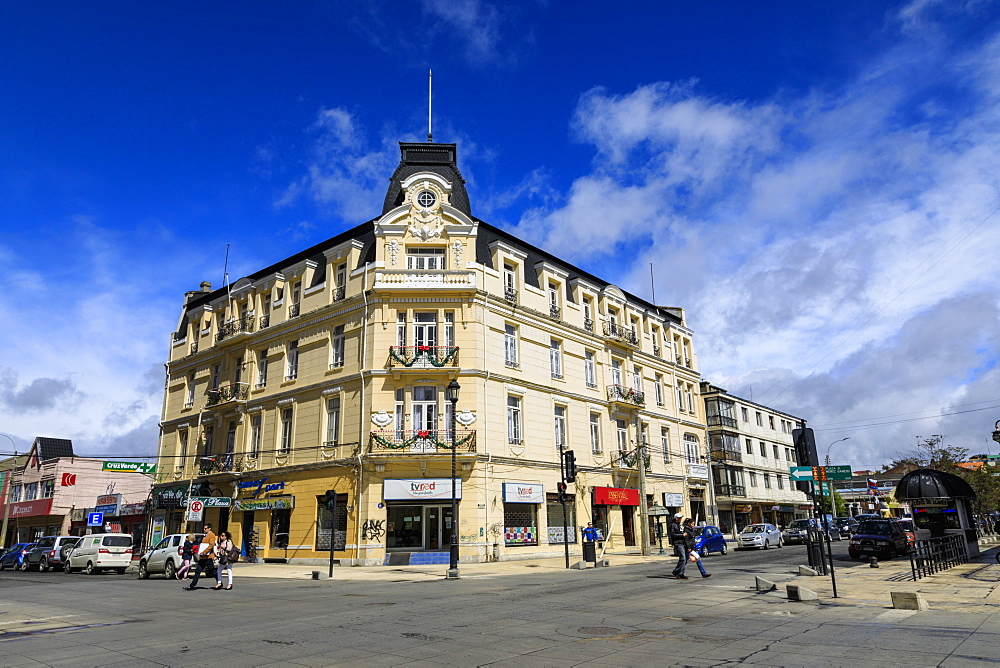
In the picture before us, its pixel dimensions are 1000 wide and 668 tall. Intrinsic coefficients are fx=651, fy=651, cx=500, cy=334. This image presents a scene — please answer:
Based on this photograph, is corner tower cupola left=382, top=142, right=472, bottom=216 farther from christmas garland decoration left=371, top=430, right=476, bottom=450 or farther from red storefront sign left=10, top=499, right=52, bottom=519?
red storefront sign left=10, top=499, right=52, bottom=519

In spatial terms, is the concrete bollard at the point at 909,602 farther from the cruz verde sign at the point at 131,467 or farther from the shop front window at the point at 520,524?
the cruz verde sign at the point at 131,467

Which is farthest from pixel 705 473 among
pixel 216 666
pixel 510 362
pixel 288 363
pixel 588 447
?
pixel 216 666

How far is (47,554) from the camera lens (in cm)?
3556

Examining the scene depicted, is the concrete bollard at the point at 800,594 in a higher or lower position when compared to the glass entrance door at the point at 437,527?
lower

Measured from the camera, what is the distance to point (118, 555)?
30.2 metres

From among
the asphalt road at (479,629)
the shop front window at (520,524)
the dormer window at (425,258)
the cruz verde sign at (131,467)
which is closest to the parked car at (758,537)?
the shop front window at (520,524)

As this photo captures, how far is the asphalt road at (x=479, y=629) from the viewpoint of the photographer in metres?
8.15

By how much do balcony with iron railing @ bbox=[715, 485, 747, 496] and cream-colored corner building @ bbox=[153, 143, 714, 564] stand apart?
13447mm

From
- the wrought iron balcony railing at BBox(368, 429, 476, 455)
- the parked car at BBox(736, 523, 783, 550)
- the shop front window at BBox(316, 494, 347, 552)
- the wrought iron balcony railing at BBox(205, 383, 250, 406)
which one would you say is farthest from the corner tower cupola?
the parked car at BBox(736, 523, 783, 550)

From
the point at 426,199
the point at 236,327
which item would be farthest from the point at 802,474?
the point at 236,327

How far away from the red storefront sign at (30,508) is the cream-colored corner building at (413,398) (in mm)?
21792

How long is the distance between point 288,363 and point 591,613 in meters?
26.4

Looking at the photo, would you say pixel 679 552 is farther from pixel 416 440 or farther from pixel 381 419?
pixel 381 419

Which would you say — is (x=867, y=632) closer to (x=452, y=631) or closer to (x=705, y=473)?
(x=452, y=631)
